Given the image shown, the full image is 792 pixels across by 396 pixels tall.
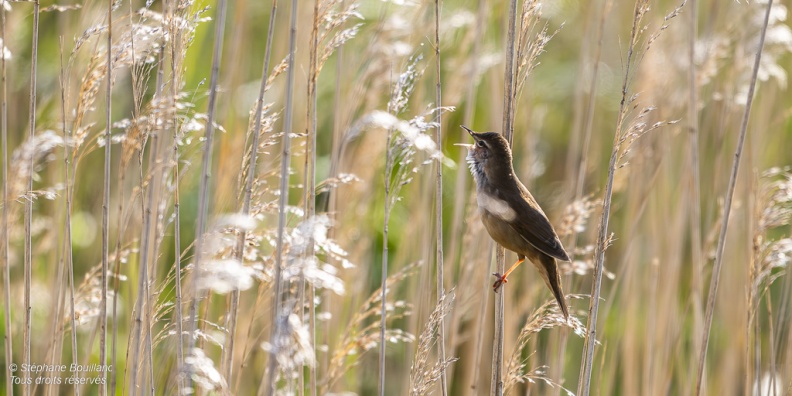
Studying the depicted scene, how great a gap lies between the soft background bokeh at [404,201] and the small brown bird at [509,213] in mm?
139

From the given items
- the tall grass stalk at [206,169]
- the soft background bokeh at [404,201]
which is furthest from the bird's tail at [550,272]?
the tall grass stalk at [206,169]

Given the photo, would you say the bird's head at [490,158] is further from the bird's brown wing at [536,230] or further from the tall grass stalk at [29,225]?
the tall grass stalk at [29,225]

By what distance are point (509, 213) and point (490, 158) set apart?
0.66ft

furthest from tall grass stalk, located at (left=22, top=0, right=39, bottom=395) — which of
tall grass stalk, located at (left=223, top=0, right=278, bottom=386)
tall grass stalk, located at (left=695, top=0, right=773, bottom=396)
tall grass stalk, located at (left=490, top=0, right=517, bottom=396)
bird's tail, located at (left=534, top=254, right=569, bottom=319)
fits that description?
tall grass stalk, located at (left=695, top=0, right=773, bottom=396)

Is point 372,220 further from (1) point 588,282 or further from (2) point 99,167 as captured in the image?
(2) point 99,167

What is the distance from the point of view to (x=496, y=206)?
8.16 feet

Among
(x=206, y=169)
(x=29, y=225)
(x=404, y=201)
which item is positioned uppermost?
(x=404, y=201)

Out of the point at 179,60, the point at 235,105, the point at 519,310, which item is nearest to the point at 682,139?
the point at 519,310

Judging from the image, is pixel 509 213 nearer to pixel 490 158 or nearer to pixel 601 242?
pixel 490 158

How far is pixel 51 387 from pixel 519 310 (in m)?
1.72

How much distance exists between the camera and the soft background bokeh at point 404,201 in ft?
7.45

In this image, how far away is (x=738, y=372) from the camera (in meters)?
3.65

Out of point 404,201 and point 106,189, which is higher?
point 404,201

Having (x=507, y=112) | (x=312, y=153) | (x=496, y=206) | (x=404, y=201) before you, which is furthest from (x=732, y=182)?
(x=404, y=201)
